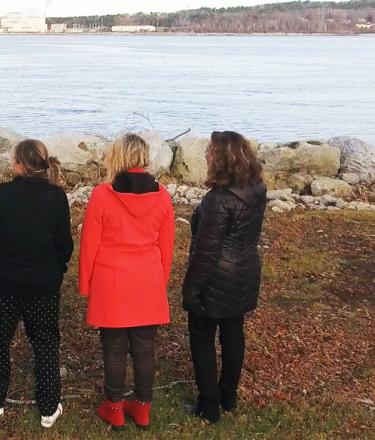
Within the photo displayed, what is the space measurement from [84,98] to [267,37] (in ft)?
351

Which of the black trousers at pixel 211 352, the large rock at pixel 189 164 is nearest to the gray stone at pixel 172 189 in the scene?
the large rock at pixel 189 164

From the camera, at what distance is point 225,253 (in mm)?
4301

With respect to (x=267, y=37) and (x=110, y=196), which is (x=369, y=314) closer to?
(x=110, y=196)

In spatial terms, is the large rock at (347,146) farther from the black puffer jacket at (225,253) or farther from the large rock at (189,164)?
the black puffer jacket at (225,253)

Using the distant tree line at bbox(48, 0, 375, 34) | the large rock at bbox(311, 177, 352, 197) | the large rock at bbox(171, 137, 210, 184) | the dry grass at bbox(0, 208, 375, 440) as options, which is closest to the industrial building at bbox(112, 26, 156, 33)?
the distant tree line at bbox(48, 0, 375, 34)

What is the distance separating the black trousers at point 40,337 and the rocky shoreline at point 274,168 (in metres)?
7.62

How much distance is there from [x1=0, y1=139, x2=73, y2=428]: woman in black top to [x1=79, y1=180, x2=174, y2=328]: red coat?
0.54 ft

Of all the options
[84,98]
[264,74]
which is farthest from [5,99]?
[264,74]

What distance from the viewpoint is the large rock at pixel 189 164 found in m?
14.3

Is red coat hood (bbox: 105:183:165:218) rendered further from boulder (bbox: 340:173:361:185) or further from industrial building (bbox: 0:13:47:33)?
industrial building (bbox: 0:13:47:33)

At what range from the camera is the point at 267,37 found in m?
134

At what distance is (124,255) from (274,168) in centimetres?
1134

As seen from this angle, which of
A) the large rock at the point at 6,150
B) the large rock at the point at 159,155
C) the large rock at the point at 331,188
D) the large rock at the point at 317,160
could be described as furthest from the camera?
the large rock at the point at 317,160

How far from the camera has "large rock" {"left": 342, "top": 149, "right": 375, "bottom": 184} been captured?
15.0m
